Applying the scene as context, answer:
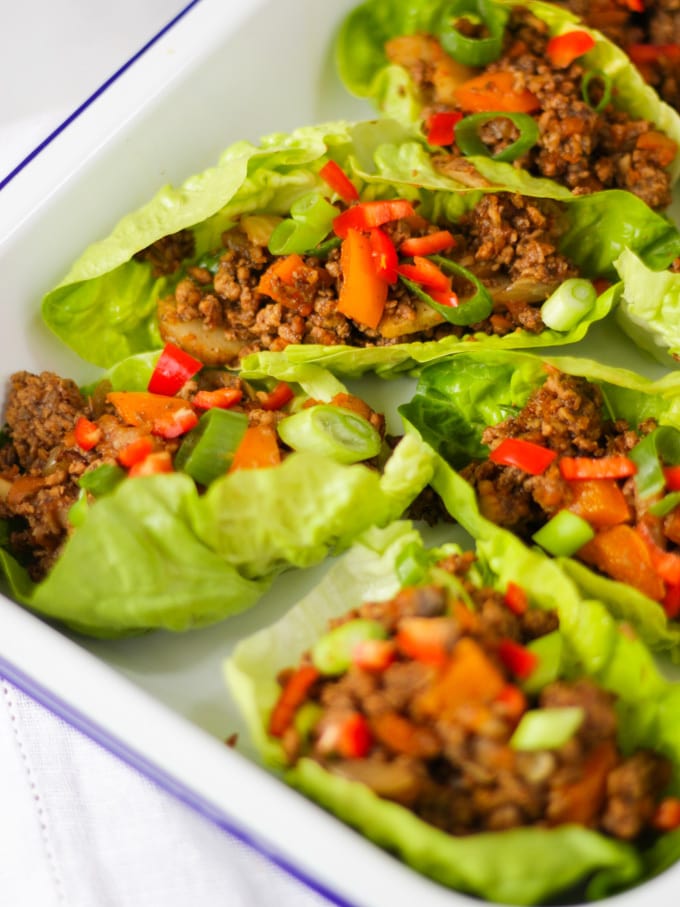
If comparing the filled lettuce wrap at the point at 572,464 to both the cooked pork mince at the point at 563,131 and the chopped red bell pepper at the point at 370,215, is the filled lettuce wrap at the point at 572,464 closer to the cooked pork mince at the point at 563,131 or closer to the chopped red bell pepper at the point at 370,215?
the chopped red bell pepper at the point at 370,215

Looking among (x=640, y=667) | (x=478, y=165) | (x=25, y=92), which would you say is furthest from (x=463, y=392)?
(x=25, y=92)

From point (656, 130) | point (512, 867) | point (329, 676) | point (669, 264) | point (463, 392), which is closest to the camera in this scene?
point (512, 867)

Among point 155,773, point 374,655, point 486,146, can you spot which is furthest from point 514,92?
point 155,773

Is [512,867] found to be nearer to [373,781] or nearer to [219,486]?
[373,781]

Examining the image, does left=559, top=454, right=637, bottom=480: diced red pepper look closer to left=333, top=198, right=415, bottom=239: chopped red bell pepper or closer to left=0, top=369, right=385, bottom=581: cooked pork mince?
left=0, top=369, right=385, bottom=581: cooked pork mince

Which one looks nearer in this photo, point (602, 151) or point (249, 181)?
point (249, 181)

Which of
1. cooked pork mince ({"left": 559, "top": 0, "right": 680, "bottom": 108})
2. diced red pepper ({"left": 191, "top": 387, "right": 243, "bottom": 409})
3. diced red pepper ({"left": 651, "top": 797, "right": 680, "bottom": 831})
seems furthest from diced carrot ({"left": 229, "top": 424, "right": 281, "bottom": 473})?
cooked pork mince ({"left": 559, "top": 0, "right": 680, "bottom": 108})
